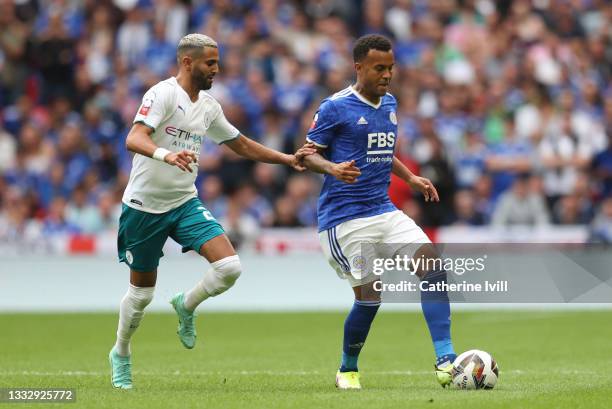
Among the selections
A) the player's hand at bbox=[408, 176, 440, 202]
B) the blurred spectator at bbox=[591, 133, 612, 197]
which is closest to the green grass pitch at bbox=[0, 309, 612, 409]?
the player's hand at bbox=[408, 176, 440, 202]

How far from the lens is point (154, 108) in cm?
977

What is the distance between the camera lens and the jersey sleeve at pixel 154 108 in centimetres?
971

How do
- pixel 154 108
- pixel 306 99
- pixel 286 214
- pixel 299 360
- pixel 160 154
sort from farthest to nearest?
pixel 306 99, pixel 286 214, pixel 299 360, pixel 154 108, pixel 160 154

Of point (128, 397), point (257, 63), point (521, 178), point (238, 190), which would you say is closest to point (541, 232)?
point (521, 178)

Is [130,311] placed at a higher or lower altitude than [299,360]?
higher

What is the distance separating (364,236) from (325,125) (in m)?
0.92

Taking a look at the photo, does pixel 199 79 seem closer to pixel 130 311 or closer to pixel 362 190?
pixel 362 190

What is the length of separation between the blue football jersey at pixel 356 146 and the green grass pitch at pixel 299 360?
1.43 metres

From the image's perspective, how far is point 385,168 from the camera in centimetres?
1016

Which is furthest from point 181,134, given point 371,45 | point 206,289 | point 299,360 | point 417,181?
point 299,360

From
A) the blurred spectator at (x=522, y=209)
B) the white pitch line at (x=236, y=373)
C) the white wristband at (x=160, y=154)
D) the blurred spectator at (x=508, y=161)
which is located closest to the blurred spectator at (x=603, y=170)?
the blurred spectator at (x=508, y=161)

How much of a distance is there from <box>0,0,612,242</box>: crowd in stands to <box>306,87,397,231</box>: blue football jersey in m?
7.49

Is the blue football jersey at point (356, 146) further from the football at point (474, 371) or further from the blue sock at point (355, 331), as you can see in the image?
the football at point (474, 371)

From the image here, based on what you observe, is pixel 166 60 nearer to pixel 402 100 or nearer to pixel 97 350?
pixel 402 100
